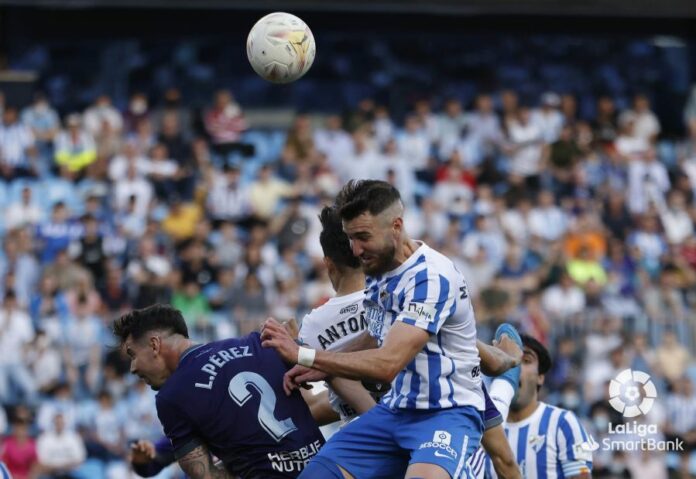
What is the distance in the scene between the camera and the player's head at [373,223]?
7.28m

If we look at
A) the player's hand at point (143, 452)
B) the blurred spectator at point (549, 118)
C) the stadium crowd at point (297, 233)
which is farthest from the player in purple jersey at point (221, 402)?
the blurred spectator at point (549, 118)

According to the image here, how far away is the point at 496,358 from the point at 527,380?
128cm

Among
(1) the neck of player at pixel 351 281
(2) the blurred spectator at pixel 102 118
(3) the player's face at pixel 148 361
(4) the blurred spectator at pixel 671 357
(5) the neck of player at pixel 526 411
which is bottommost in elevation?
(4) the blurred spectator at pixel 671 357

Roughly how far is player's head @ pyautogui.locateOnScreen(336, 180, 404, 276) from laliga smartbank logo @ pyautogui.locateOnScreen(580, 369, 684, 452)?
18.0 feet

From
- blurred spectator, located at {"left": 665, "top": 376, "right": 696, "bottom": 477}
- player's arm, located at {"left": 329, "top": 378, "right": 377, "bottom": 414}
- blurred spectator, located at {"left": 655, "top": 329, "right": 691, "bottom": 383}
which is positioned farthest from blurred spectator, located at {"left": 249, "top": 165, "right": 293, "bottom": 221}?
player's arm, located at {"left": 329, "top": 378, "right": 377, "bottom": 414}

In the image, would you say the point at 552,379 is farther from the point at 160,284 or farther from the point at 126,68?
the point at 126,68

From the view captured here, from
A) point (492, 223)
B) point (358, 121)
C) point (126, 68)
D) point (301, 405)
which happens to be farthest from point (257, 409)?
point (126, 68)

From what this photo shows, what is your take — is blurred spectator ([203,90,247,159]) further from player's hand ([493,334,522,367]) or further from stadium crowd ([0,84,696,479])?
player's hand ([493,334,522,367])

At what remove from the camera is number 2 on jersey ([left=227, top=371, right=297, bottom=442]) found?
766 centimetres

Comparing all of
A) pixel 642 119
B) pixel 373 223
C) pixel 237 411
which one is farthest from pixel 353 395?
pixel 642 119

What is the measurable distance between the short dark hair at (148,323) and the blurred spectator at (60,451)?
25.0 feet

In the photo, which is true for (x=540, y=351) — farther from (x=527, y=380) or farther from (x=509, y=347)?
(x=509, y=347)

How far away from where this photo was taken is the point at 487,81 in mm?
23578

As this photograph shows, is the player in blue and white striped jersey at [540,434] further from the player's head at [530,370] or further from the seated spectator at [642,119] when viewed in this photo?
Answer: the seated spectator at [642,119]
